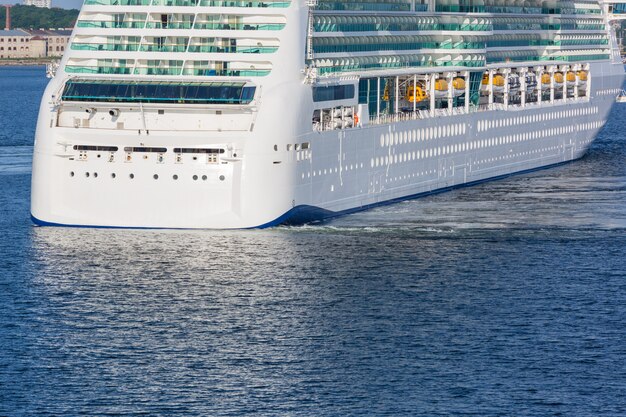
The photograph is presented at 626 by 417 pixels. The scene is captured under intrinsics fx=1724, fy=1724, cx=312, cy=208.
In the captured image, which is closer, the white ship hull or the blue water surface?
the blue water surface

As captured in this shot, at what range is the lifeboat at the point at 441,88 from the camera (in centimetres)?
9119

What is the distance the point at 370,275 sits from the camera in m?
63.0

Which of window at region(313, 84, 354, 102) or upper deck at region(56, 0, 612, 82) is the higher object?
upper deck at region(56, 0, 612, 82)

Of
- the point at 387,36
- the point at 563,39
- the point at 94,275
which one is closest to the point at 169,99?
the point at 94,275

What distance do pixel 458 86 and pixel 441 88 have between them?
7.68ft

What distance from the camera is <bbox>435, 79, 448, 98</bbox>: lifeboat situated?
299 ft

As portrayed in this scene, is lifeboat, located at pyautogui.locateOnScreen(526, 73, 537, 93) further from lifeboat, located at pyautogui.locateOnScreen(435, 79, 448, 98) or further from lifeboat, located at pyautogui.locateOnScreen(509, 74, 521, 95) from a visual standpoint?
lifeboat, located at pyautogui.locateOnScreen(435, 79, 448, 98)

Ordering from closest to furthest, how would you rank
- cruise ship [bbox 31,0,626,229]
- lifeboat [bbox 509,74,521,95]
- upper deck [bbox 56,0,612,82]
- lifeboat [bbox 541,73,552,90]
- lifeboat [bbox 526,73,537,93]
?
cruise ship [bbox 31,0,626,229]
upper deck [bbox 56,0,612,82]
lifeboat [bbox 509,74,521,95]
lifeboat [bbox 526,73,537,93]
lifeboat [bbox 541,73,552,90]

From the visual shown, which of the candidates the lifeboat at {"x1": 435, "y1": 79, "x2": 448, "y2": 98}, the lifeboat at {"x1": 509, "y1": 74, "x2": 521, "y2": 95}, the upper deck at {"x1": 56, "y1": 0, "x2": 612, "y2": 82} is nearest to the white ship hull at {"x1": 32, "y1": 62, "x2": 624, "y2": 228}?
the upper deck at {"x1": 56, "y1": 0, "x2": 612, "y2": 82}

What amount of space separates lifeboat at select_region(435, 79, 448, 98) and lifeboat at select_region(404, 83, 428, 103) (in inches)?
31.1

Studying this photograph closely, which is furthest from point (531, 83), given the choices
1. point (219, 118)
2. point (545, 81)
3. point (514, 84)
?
point (219, 118)

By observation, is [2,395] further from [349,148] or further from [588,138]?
[588,138]

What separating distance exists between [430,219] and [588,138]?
40971 millimetres

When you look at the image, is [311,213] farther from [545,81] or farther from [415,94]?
[545,81]
